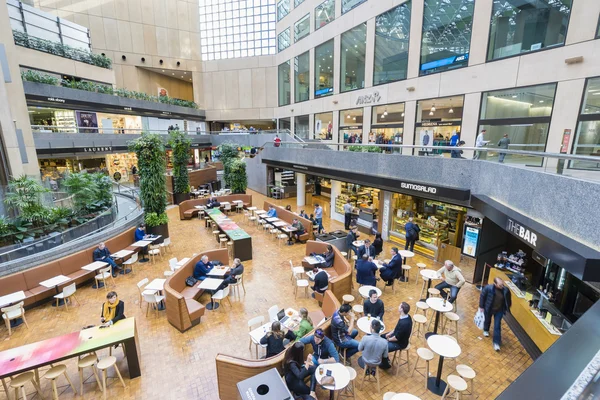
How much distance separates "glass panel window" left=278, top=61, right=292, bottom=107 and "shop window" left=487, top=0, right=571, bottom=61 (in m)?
18.4

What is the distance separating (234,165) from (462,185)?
14658mm

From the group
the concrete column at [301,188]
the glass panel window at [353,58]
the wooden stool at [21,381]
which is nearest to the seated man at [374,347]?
the wooden stool at [21,381]

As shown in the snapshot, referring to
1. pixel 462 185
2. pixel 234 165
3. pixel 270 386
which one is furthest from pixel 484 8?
pixel 234 165

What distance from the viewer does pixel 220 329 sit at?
6.94 metres

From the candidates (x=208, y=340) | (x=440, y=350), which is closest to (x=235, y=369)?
(x=208, y=340)

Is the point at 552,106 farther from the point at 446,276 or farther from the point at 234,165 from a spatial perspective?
the point at 234,165

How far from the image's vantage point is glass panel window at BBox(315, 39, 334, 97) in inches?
787

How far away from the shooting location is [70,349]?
15.9 ft

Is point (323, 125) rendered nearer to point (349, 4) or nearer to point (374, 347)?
point (349, 4)

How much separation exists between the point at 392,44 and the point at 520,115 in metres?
7.56

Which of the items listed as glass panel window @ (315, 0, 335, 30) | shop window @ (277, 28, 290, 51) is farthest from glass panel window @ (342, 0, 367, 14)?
shop window @ (277, 28, 290, 51)

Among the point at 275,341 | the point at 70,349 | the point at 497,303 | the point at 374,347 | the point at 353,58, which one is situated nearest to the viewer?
the point at 70,349

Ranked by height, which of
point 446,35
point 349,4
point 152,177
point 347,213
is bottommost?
point 347,213

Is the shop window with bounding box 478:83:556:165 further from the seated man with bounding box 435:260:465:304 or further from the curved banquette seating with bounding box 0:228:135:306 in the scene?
the curved banquette seating with bounding box 0:228:135:306
